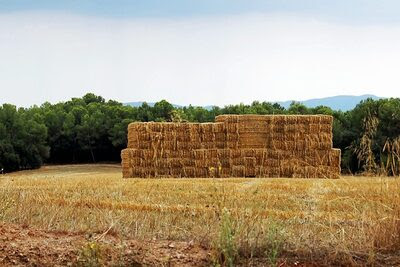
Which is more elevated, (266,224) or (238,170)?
(266,224)

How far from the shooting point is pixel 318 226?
7.05 m

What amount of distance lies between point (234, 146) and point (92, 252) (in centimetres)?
1804

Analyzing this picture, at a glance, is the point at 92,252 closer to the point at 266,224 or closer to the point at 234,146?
the point at 266,224

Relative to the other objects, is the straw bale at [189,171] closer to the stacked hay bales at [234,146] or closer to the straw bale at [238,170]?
the stacked hay bales at [234,146]

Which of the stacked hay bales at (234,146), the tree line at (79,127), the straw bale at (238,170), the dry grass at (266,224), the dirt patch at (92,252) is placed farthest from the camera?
the tree line at (79,127)

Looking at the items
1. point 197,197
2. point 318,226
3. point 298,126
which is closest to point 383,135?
point 298,126

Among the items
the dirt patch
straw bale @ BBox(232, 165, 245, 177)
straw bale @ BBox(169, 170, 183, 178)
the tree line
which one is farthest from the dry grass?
the tree line

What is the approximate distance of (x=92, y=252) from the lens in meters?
5.08

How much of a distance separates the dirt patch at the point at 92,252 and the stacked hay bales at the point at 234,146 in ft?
56.4

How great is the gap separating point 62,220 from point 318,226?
102 inches

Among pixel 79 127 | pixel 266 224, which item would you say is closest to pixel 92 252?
pixel 266 224

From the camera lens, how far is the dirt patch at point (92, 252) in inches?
206

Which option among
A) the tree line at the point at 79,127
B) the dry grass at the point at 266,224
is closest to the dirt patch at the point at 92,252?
the dry grass at the point at 266,224

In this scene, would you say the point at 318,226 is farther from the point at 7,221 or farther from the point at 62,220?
the point at 7,221
